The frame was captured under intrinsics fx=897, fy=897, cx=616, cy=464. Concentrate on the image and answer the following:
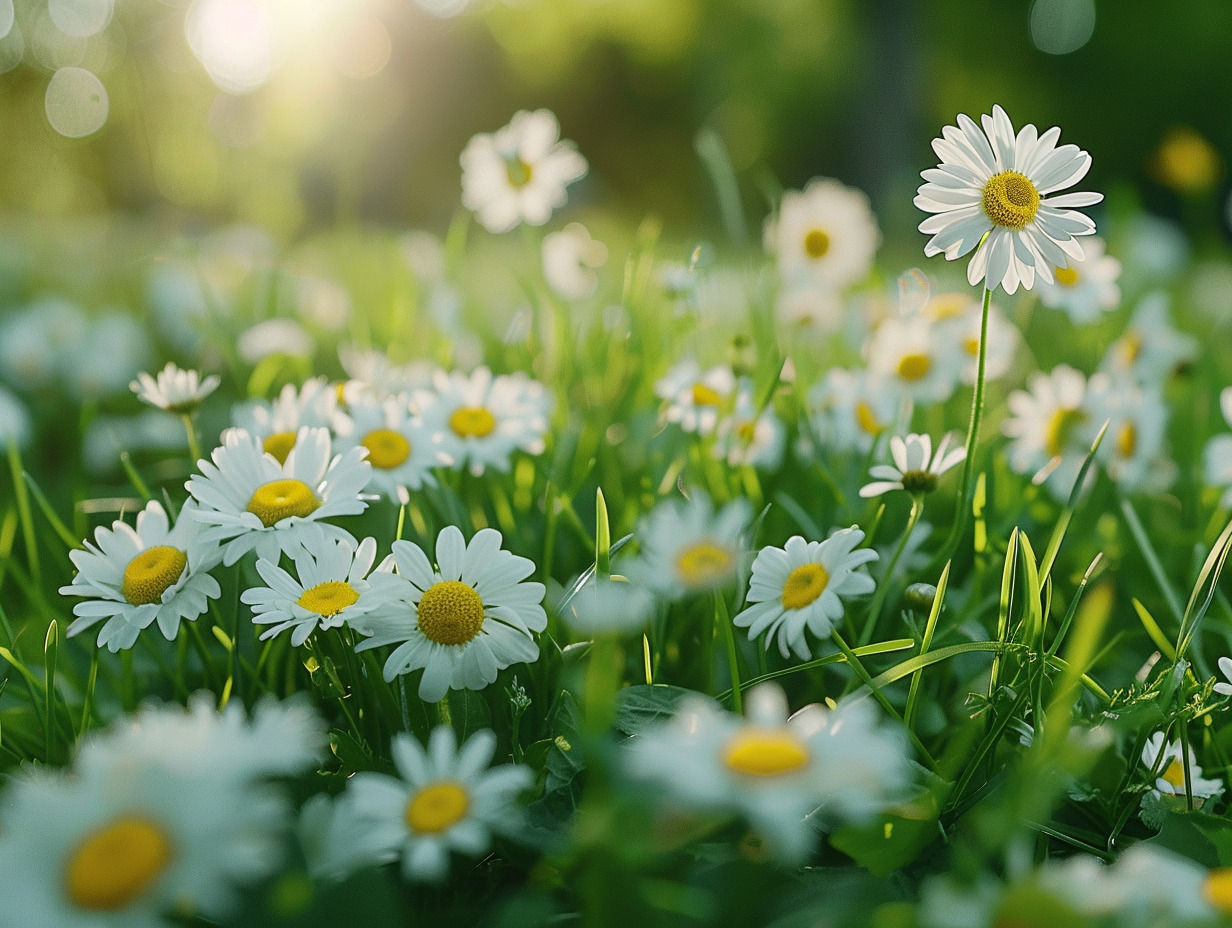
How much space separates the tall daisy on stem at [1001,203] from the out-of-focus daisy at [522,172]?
647 mm

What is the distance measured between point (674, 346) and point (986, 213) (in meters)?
0.81

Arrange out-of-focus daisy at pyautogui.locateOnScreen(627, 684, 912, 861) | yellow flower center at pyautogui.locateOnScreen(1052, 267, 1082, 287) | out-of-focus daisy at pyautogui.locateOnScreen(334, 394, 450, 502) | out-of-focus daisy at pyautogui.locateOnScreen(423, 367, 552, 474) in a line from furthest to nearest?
yellow flower center at pyautogui.locateOnScreen(1052, 267, 1082, 287)
out-of-focus daisy at pyautogui.locateOnScreen(423, 367, 552, 474)
out-of-focus daisy at pyautogui.locateOnScreen(334, 394, 450, 502)
out-of-focus daisy at pyautogui.locateOnScreen(627, 684, 912, 861)

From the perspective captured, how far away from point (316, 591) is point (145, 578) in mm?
127

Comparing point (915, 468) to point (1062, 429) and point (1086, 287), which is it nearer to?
point (1062, 429)

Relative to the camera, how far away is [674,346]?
144 centimetres

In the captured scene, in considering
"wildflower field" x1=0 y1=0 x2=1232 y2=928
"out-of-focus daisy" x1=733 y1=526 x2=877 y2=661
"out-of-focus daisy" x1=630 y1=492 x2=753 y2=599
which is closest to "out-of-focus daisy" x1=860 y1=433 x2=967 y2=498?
"wildflower field" x1=0 y1=0 x2=1232 y2=928

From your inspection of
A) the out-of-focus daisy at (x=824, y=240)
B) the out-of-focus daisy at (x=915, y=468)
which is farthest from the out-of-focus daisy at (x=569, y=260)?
the out-of-focus daisy at (x=915, y=468)

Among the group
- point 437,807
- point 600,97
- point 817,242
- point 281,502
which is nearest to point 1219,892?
point 437,807

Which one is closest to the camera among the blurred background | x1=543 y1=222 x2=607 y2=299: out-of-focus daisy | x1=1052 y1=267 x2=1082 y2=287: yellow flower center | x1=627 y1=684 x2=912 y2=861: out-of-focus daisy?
x1=627 y1=684 x2=912 y2=861: out-of-focus daisy

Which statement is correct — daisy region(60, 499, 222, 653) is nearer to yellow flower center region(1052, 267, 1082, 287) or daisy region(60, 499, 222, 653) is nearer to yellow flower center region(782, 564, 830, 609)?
yellow flower center region(782, 564, 830, 609)

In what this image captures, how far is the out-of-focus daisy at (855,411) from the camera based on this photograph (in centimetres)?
103

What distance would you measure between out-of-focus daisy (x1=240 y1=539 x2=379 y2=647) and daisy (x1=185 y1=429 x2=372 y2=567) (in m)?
0.01

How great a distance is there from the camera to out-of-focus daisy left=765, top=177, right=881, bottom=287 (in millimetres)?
1515

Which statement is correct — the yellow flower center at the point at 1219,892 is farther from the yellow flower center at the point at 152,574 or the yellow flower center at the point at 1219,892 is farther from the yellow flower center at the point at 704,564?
the yellow flower center at the point at 152,574
